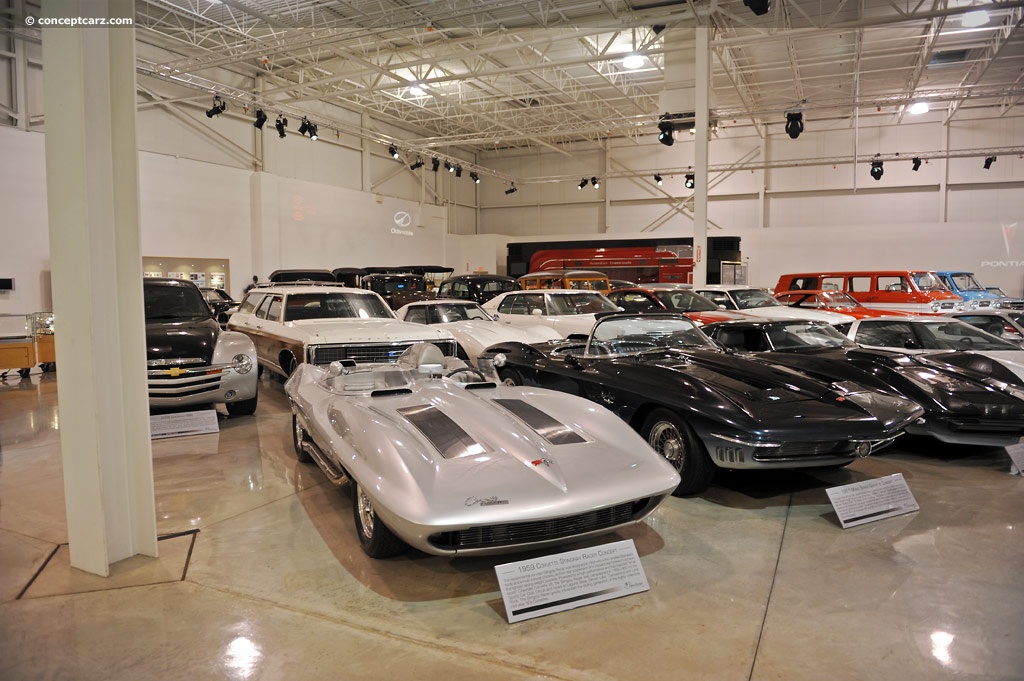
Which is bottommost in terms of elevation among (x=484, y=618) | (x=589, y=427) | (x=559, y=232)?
(x=484, y=618)

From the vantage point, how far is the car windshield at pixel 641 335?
546 cm

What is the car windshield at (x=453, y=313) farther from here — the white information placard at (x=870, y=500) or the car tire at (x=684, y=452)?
the white information placard at (x=870, y=500)

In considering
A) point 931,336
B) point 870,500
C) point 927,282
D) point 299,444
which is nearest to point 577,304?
point 931,336

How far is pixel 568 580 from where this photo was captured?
294 centimetres

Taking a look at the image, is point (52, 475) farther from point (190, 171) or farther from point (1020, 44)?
point (1020, 44)

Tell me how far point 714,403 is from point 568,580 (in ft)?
→ 5.59

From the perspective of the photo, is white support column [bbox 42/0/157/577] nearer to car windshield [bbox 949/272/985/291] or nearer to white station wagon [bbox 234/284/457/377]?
white station wagon [bbox 234/284/457/377]

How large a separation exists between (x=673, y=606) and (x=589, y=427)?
1.05 metres

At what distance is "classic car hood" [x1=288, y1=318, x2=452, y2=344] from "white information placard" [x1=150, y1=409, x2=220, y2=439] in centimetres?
116

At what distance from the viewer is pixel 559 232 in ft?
91.6

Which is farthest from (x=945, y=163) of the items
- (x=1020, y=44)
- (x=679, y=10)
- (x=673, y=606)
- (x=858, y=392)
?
(x=673, y=606)

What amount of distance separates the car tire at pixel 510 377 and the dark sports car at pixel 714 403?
376 mm

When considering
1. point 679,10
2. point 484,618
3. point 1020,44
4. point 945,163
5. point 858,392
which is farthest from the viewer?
point 945,163

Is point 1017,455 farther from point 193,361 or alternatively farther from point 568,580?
point 193,361
